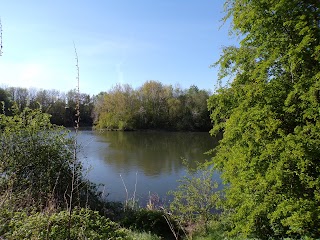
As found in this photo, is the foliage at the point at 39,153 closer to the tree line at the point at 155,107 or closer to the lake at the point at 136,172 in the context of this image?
the lake at the point at 136,172

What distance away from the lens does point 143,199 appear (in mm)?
12953

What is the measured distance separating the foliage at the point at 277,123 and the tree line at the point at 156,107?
163ft

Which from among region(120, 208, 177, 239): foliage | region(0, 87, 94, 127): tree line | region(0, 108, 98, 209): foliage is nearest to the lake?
region(0, 108, 98, 209): foliage

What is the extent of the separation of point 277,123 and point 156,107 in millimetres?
54028

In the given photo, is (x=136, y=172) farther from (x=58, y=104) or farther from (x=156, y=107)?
(x=156, y=107)

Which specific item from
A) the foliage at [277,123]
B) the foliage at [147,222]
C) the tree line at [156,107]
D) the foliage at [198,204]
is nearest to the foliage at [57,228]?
the foliage at [277,123]

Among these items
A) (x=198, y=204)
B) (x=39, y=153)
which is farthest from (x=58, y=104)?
(x=198, y=204)

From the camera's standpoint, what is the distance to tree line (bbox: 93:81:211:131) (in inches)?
2229

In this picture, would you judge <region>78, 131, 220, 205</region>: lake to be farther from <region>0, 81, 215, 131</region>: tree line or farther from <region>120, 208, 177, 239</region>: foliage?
<region>0, 81, 215, 131</region>: tree line

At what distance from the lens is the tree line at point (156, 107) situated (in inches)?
2229

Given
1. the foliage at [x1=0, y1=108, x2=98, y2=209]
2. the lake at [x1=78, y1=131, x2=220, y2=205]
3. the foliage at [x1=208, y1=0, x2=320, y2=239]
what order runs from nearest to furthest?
the foliage at [x1=208, y1=0, x2=320, y2=239], the foliage at [x1=0, y1=108, x2=98, y2=209], the lake at [x1=78, y1=131, x2=220, y2=205]

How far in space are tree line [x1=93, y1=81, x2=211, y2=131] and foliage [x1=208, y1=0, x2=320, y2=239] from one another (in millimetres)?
49719

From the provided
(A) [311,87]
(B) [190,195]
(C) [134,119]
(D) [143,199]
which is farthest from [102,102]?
(A) [311,87]

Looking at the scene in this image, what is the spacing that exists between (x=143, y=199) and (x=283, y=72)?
9.05 m
